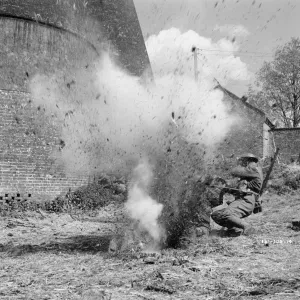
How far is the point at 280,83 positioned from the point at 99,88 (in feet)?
106

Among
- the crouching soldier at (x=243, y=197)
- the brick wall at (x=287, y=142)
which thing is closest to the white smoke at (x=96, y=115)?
the crouching soldier at (x=243, y=197)

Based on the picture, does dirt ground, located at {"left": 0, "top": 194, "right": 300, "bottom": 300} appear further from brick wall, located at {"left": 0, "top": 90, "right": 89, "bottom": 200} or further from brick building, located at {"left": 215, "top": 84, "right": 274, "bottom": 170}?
brick building, located at {"left": 215, "top": 84, "right": 274, "bottom": 170}

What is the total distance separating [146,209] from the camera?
6.44 m

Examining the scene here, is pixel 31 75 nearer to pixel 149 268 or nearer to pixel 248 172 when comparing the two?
pixel 248 172

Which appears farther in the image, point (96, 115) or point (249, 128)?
point (249, 128)

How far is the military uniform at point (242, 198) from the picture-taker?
24.4 feet

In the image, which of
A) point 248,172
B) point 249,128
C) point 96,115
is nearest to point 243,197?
point 248,172

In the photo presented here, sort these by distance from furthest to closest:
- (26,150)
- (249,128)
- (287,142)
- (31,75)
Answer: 1. (249,128)
2. (287,142)
3. (31,75)
4. (26,150)

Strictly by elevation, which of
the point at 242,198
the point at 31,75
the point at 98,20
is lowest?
the point at 242,198

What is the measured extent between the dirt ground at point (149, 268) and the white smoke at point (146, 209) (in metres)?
0.38

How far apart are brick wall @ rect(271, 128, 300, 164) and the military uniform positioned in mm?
18101

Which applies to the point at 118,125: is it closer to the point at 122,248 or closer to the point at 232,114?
the point at 122,248

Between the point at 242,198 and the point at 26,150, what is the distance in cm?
609

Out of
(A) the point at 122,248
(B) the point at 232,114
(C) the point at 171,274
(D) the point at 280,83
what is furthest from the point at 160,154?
(D) the point at 280,83
